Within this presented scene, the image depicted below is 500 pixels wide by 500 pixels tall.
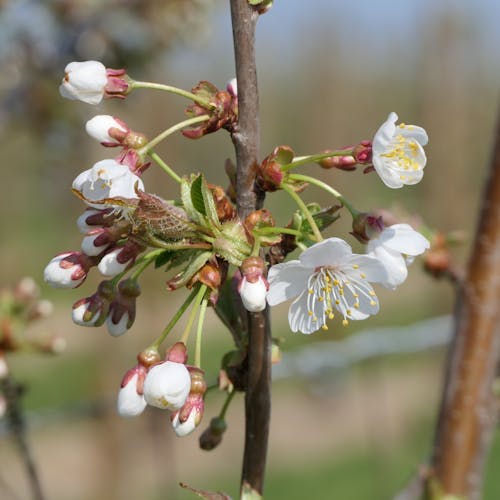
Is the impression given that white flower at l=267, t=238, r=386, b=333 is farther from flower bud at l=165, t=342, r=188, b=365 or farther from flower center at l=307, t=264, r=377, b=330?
flower bud at l=165, t=342, r=188, b=365

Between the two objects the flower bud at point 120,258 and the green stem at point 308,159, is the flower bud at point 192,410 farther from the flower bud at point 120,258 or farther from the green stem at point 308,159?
the green stem at point 308,159

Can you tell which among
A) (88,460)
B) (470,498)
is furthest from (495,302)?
(88,460)

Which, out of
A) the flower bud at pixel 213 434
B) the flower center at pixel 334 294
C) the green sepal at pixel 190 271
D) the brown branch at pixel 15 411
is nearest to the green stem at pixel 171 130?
the green sepal at pixel 190 271

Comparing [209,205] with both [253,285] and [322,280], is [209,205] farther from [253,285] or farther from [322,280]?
[322,280]

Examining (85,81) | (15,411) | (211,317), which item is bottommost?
(211,317)

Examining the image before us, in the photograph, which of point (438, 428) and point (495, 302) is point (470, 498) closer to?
point (438, 428)

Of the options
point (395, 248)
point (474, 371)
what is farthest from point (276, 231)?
point (474, 371)
